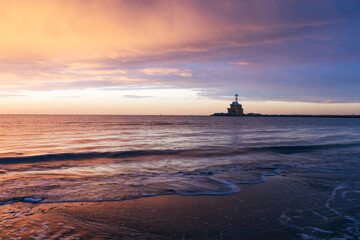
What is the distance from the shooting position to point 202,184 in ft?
34.1

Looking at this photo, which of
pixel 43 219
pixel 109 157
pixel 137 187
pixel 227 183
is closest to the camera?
pixel 43 219

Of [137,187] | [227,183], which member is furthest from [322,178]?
[137,187]

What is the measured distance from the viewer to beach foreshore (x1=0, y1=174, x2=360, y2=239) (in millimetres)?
5707

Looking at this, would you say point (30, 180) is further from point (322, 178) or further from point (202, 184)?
point (322, 178)

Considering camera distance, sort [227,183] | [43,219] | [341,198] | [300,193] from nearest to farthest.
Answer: [43,219]
[341,198]
[300,193]
[227,183]

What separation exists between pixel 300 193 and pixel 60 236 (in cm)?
818

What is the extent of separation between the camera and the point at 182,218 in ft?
21.7

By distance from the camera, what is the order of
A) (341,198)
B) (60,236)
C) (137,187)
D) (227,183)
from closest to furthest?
(60,236)
(341,198)
(137,187)
(227,183)

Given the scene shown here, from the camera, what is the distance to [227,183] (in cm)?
1064

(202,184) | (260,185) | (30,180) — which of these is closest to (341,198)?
(260,185)

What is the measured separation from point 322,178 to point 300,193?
3.49 m

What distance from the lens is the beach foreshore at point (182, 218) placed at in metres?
5.71

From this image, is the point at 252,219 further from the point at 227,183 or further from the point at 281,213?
the point at 227,183

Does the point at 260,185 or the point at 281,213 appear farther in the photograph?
the point at 260,185
